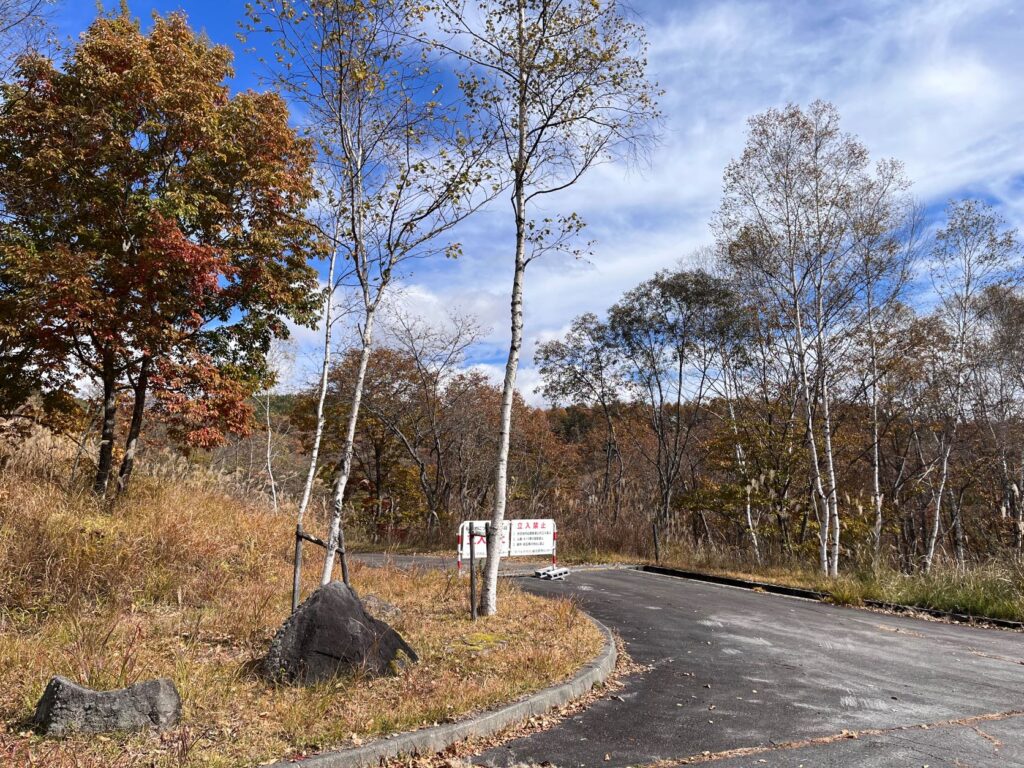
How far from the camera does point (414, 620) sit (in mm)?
7031

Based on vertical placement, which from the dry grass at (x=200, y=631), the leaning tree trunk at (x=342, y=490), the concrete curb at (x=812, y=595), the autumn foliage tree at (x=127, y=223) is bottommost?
the concrete curb at (x=812, y=595)

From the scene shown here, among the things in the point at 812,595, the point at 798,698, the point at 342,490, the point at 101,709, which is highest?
the point at 342,490

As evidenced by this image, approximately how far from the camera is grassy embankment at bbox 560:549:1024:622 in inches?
395

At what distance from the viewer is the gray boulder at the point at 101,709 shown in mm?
3576

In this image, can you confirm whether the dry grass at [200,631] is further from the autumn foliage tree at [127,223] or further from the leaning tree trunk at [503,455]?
the autumn foliage tree at [127,223]

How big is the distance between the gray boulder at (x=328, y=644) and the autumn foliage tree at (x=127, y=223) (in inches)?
204

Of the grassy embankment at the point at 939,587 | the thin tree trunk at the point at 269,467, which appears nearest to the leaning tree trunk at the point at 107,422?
the thin tree trunk at the point at 269,467

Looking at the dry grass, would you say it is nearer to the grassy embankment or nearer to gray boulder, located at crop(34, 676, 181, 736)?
gray boulder, located at crop(34, 676, 181, 736)

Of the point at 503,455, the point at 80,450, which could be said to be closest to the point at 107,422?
the point at 80,450

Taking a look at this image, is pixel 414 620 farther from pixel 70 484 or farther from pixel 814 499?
pixel 814 499

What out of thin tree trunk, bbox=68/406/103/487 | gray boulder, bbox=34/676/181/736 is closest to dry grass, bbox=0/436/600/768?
gray boulder, bbox=34/676/181/736

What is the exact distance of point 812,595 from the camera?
11961 mm

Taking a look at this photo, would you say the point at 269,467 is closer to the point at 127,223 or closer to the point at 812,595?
the point at 127,223

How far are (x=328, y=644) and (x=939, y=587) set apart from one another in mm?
10726
